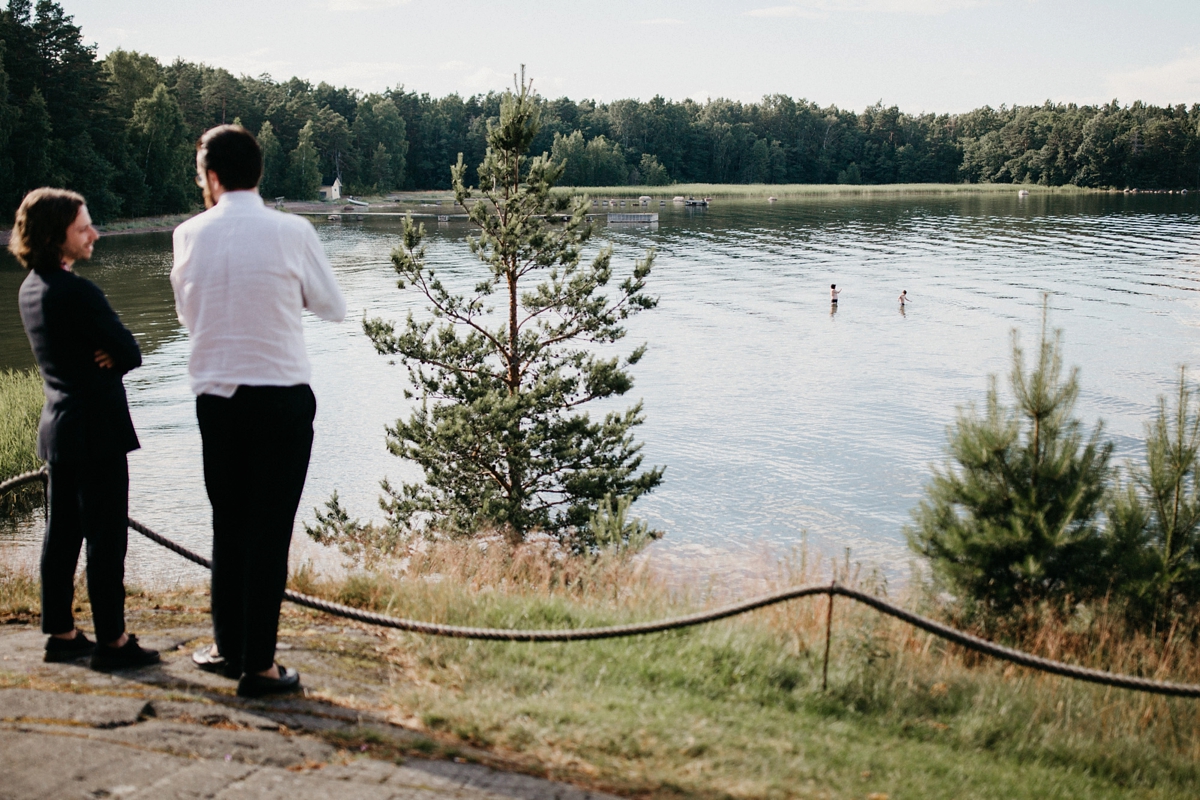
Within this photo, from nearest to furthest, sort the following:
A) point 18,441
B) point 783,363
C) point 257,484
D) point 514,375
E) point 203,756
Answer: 1. point 203,756
2. point 257,484
3. point 514,375
4. point 18,441
5. point 783,363

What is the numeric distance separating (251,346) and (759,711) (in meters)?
2.97

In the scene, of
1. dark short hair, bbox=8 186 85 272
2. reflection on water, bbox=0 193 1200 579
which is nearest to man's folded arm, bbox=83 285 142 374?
dark short hair, bbox=8 186 85 272

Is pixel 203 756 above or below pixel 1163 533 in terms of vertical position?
above

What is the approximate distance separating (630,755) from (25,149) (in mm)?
80083

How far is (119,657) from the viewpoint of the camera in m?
4.57

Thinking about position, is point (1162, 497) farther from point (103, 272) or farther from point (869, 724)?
point (103, 272)

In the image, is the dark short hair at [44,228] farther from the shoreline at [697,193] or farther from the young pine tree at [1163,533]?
the shoreline at [697,193]

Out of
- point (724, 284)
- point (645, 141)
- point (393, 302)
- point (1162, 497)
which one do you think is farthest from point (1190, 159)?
point (1162, 497)

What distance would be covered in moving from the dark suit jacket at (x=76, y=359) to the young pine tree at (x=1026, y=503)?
679 centimetres

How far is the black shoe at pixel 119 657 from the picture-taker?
4559 mm

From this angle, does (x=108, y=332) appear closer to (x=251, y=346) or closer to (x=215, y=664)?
(x=251, y=346)

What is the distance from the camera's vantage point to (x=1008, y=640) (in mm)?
7844

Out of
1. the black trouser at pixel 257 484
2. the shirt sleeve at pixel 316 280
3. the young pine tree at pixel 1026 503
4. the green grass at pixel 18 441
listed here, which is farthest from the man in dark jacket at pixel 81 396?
the green grass at pixel 18 441

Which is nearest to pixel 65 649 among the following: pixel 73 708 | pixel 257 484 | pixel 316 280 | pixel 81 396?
pixel 73 708
